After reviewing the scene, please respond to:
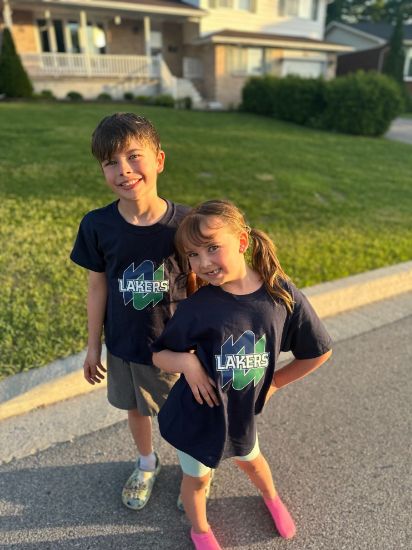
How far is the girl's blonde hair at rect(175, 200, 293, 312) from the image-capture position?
136 cm

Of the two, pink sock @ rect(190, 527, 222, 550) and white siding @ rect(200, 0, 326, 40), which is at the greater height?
white siding @ rect(200, 0, 326, 40)

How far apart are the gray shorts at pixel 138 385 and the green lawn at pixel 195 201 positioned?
3.44 ft

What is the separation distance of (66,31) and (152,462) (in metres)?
21.2

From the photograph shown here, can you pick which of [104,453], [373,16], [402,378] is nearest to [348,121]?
[402,378]

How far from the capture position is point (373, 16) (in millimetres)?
47344

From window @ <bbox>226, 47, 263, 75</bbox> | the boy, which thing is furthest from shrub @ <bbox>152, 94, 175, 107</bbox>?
the boy

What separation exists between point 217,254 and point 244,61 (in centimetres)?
2241

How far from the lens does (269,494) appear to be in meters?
1.90

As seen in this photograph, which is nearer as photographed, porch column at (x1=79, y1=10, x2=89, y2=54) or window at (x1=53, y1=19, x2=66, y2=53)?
porch column at (x1=79, y1=10, x2=89, y2=54)

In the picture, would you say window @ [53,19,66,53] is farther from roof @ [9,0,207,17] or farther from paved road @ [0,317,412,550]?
paved road @ [0,317,412,550]

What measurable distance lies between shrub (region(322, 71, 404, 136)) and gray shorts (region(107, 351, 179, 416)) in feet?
42.9

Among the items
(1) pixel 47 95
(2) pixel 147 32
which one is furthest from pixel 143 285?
(2) pixel 147 32

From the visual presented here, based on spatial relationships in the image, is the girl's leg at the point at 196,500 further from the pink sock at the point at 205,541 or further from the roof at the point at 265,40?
the roof at the point at 265,40

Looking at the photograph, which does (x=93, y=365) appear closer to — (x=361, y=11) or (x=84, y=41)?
(x=84, y=41)
